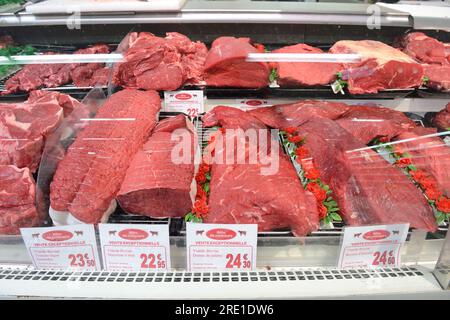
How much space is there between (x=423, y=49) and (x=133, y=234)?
9.03ft

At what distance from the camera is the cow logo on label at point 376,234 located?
5.49 ft

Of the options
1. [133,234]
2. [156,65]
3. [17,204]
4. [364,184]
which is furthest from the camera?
[156,65]

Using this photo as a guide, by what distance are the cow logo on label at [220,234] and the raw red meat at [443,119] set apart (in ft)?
5.97

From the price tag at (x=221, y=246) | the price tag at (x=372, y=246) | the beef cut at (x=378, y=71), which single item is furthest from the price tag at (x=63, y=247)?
the beef cut at (x=378, y=71)

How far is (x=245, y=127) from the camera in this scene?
2352 millimetres

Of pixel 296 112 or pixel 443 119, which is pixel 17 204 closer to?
pixel 296 112

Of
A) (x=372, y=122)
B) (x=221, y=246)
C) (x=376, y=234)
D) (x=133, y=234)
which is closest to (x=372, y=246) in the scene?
(x=376, y=234)

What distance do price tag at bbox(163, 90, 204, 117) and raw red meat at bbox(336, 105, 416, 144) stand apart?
1004 millimetres

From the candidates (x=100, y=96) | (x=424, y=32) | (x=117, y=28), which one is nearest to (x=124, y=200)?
(x=100, y=96)

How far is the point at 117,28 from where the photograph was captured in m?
3.14

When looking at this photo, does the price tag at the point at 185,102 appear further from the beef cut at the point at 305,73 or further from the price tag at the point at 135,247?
the price tag at the point at 135,247
